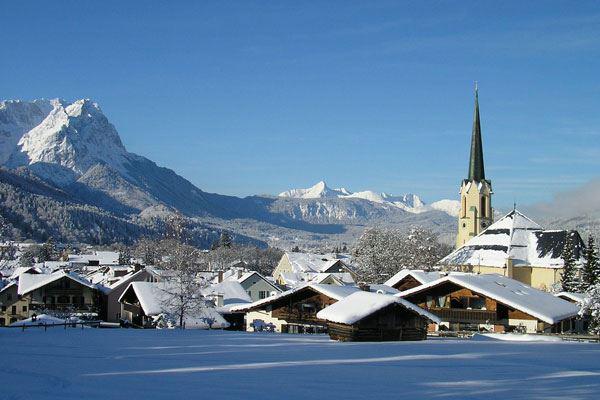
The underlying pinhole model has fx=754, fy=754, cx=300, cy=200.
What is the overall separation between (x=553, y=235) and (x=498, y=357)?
2296 inches

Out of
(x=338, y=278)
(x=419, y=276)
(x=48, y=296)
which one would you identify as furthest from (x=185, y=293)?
(x=338, y=278)

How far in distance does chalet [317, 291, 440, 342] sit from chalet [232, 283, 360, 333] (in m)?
10.3

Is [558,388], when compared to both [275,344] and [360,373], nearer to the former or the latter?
[360,373]

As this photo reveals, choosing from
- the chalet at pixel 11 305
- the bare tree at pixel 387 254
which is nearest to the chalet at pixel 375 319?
the bare tree at pixel 387 254

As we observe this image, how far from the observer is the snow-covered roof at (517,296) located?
44.2 metres

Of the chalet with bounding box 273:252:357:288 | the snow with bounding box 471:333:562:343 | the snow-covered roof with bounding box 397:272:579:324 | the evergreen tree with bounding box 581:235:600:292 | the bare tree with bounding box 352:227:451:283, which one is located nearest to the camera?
the snow with bounding box 471:333:562:343

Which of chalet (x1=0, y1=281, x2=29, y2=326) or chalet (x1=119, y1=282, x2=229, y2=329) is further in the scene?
chalet (x1=0, y1=281, x2=29, y2=326)

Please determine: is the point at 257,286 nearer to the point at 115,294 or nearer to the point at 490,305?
the point at 115,294

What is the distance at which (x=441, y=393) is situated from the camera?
719 inches

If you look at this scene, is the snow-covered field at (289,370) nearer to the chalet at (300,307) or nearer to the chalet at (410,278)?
the chalet at (300,307)

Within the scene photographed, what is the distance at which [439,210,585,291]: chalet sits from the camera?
7862 cm

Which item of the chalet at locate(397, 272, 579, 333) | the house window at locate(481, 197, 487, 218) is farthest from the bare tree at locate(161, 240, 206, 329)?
the house window at locate(481, 197, 487, 218)

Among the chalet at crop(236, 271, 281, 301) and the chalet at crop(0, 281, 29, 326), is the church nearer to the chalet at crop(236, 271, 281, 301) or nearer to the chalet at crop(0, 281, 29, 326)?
the chalet at crop(236, 271, 281, 301)

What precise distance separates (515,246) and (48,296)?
50.9 m
